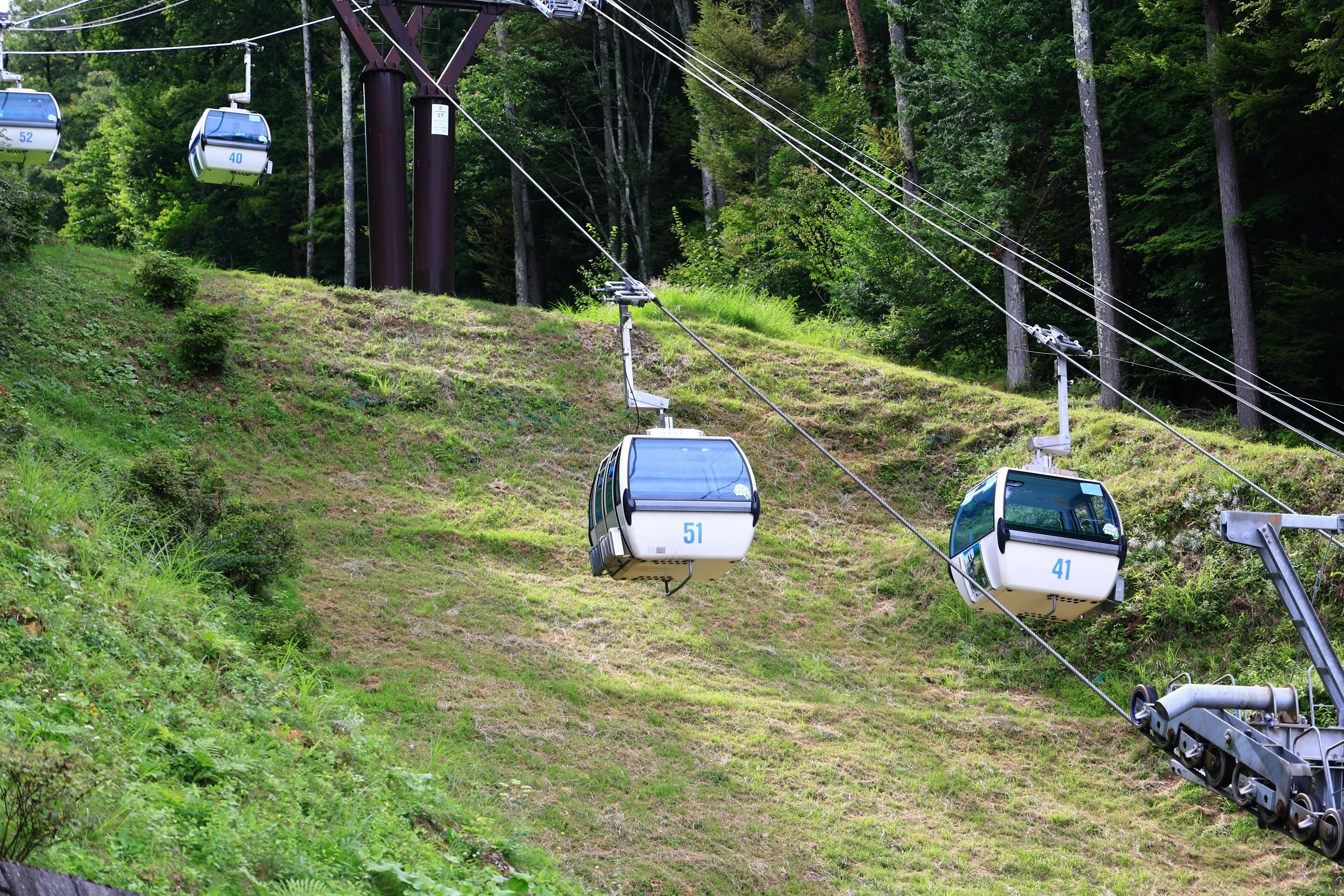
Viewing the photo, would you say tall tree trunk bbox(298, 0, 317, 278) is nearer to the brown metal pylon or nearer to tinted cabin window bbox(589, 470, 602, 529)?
the brown metal pylon

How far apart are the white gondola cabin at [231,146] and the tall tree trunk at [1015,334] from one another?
14.1 metres

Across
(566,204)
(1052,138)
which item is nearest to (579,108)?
(566,204)

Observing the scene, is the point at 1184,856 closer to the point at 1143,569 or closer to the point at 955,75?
the point at 1143,569

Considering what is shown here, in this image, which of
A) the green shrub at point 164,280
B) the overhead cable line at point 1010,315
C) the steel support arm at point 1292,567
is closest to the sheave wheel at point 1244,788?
the steel support arm at point 1292,567

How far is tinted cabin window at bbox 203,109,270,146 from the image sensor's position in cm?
1888

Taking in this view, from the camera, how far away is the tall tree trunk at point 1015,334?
922 inches

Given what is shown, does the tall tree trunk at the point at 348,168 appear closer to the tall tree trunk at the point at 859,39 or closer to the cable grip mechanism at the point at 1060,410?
the tall tree trunk at the point at 859,39

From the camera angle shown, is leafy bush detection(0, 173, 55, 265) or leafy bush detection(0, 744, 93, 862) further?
leafy bush detection(0, 173, 55, 265)

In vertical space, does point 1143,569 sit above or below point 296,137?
below

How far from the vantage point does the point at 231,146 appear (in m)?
19.0

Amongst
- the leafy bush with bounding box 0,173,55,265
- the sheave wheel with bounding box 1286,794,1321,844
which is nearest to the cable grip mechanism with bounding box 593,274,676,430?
the sheave wheel with bounding box 1286,794,1321,844

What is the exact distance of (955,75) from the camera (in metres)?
24.0

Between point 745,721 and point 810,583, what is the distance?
4.58m

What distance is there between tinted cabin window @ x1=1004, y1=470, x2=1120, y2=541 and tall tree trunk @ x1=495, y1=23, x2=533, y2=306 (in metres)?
23.1
